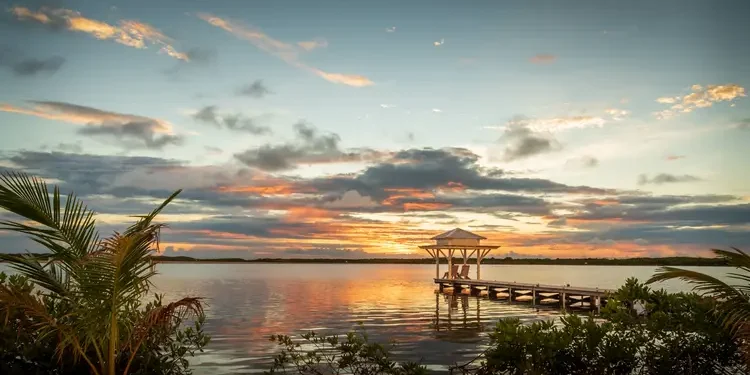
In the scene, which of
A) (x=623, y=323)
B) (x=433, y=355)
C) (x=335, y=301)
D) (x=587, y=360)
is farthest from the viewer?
(x=335, y=301)

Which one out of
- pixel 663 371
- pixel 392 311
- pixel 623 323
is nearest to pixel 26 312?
pixel 623 323

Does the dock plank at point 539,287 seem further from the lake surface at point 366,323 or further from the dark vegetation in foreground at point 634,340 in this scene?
the dark vegetation in foreground at point 634,340

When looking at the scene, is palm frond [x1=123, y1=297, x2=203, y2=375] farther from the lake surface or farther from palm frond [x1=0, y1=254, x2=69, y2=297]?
the lake surface

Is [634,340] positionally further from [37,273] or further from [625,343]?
[37,273]

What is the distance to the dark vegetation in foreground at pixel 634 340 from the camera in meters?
7.67

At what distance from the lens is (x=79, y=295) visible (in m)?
7.85

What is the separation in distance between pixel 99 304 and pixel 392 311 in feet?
108

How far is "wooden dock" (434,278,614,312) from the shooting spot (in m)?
36.9

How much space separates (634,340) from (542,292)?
3821cm

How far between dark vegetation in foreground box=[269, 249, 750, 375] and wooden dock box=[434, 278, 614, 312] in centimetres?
2376

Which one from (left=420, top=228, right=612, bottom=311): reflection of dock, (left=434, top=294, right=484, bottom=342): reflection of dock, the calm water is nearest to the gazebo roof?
(left=420, top=228, right=612, bottom=311): reflection of dock

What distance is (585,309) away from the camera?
38.5 metres

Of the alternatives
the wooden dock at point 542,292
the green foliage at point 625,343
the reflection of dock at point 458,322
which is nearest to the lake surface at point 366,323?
the reflection of dock at point 458,322

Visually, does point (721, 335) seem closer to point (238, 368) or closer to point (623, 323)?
point (623, 323)
